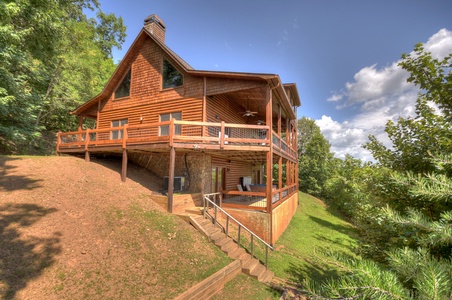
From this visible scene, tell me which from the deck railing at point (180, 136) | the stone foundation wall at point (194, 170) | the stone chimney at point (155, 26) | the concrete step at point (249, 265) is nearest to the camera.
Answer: the concrete step at point (249, 265)

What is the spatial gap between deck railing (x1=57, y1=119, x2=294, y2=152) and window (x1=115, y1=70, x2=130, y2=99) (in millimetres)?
3059

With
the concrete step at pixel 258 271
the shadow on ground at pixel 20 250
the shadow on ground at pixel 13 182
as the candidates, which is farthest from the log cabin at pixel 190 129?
the shadow on ground at pixel 20 250

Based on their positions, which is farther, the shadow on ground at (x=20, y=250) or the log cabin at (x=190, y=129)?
the log cabin at (x=190, y=129)

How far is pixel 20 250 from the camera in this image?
5457 mm

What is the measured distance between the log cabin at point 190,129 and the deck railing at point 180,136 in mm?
50

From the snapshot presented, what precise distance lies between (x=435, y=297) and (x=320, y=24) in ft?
43.3

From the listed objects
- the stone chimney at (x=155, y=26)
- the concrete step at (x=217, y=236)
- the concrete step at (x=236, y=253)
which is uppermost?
the stone chimney at (x=155, y=26)

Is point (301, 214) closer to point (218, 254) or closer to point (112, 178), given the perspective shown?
point (218, 254)

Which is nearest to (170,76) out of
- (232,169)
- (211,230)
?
(232,169)

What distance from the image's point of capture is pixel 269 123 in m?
11.0

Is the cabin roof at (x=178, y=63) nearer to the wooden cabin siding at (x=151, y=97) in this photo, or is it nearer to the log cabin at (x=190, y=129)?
the log cabin at (x=190, y=129)

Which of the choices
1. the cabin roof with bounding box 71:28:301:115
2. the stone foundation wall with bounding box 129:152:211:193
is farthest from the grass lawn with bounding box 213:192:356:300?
the cabin roof with bounding box 71:28:301:115

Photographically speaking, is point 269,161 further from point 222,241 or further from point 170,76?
point 170,76

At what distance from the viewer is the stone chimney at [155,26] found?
50.6ft
